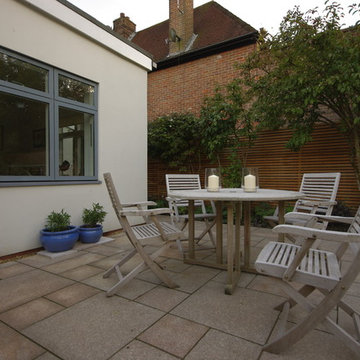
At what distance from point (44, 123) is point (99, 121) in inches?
34.4

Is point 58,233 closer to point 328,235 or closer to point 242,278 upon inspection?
point 242,278

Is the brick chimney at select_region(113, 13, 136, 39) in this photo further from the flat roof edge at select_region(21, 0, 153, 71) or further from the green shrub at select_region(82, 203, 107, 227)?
the green shrub at select_region(82, 203, 107, 227)

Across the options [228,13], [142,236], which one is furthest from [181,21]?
[142,236]

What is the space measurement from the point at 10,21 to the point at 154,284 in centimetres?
343

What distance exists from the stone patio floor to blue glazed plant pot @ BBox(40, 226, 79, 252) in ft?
1.68

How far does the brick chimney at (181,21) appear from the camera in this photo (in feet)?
30.0

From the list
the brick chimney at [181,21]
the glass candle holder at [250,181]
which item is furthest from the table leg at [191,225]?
the brick chimney at [181,21]

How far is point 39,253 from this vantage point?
307cm

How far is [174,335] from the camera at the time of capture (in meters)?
1.47

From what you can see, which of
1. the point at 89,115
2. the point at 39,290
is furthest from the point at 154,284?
the point at 89,115

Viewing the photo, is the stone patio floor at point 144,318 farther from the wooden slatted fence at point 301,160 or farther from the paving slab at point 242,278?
the wooden slatted fence at point 301,160

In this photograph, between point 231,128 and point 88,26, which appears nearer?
point 88,26

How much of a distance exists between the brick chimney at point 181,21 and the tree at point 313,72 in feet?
17.1

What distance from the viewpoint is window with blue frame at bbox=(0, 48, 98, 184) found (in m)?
3.07
